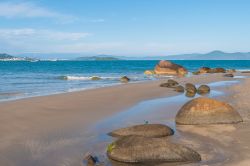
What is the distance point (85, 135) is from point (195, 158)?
14.7 ft

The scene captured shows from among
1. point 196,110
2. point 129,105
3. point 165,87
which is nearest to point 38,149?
point 196,110

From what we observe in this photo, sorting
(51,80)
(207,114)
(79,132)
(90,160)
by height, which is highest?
(207,114)

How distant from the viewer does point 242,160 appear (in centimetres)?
936

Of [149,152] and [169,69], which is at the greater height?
[149,152]

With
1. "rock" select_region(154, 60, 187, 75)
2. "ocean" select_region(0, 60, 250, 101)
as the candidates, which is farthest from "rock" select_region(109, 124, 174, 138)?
"rock" select_region(154, 60, 187, 75)

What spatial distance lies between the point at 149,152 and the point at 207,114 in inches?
217

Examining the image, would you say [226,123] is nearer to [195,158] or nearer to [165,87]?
[195,158]

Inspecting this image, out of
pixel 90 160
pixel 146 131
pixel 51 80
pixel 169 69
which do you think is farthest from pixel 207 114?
pixel 169 69

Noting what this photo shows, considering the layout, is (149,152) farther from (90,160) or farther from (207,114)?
(207,114)

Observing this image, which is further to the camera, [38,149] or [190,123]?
[190,123]

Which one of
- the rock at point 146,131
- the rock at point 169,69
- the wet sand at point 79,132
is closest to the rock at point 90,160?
the wet sand at point 79,132

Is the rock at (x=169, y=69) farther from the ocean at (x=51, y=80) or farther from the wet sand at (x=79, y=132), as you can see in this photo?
the wet sand at (x=79, y=132)

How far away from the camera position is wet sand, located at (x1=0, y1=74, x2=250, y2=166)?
9.96 metres

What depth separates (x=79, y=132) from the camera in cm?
1309
